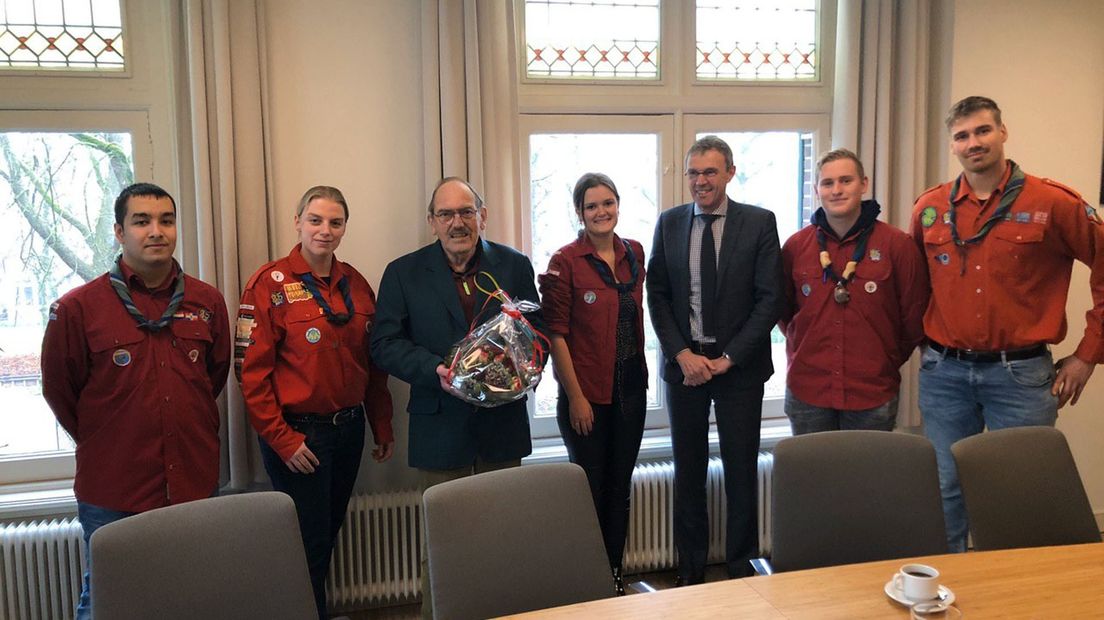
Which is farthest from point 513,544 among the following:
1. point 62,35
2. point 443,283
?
point 62,35

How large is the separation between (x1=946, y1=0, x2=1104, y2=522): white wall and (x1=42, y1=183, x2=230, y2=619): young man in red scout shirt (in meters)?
3.33

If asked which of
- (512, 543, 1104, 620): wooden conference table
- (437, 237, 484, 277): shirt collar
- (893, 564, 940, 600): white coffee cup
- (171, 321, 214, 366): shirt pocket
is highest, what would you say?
(437, 237, 484, 277): shirt collar

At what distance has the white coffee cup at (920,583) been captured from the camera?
1484 mm

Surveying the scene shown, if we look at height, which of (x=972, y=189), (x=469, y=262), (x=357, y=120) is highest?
(x=357, y=120)

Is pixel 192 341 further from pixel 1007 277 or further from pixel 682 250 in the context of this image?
pixel 1007 277

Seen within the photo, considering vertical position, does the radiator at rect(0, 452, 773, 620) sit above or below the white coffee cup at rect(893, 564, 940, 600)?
below

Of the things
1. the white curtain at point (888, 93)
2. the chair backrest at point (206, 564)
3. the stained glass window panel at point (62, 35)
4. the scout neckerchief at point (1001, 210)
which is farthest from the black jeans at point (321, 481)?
the white curtain at point (888, 93)

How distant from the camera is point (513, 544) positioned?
176 centimetres

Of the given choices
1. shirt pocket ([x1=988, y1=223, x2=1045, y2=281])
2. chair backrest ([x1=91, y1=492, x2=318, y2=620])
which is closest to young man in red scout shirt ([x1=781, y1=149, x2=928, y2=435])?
shirt pocket ([x1=988, y1=223, x2=1045, y2=281])

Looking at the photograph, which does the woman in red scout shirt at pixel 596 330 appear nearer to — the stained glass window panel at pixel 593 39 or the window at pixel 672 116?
the window at pixel 672 116

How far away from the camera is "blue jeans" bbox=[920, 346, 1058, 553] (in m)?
2.68

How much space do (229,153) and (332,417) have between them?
3.54 feet

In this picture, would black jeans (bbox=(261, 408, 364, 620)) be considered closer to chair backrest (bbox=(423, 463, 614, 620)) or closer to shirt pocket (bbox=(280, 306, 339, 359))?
shirt pocket (bbox=(280, 306, 339, 359))

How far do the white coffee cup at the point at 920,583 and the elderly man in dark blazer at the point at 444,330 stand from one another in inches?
55.9
